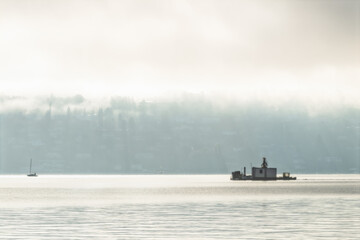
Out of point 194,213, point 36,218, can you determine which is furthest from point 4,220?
point 194,213

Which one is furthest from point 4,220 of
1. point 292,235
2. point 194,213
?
point 292,235

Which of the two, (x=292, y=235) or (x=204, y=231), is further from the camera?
(x=204, y=231)

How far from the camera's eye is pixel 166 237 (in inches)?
2306

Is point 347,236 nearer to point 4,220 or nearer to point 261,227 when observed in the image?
point 261,227

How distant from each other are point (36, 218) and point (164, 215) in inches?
617

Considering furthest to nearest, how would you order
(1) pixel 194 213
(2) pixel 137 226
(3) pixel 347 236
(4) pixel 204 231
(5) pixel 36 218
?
(1) pixel 194 213 < (5) pixel 36 218 < (2) pixel 137 226 < (4) pixel 204 231 < (3) pixel 347 236

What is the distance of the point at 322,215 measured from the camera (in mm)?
83438

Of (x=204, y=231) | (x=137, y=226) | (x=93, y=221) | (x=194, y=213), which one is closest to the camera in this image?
(x=204, y=231)

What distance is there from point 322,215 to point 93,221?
89.7ft

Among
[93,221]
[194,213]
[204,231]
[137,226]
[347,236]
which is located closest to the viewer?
[347,236]

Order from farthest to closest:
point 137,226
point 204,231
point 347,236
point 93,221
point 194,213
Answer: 1. point 194,213
2. point 93,221
3. point 137,226
4. point 204,231
5. point 347,236

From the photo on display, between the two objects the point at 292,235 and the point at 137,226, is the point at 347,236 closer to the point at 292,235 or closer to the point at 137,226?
the point at 292,235

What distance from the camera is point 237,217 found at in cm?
8150

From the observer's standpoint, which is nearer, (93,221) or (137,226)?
(137,226)
